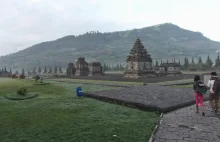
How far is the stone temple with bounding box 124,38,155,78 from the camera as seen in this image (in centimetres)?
4400

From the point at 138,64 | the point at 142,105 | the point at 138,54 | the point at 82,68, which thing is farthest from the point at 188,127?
the point at 82,68

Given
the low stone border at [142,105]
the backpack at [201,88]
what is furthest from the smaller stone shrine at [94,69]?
the backpack at [201,88]

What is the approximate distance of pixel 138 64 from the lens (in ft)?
145

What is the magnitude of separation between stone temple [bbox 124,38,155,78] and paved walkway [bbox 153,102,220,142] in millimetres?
33594

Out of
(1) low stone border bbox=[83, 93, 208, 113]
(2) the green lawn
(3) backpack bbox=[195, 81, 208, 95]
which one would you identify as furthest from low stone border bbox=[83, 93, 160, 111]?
(3) backpack bbox=[195, 81, 208, 95]

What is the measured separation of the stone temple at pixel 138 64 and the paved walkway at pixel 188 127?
3359cm

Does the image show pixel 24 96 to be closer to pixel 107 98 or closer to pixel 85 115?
pixel 107 98

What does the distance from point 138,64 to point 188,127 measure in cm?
3646

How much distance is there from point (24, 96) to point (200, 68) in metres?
60.0

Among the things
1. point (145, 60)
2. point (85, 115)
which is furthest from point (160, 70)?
point (85, 115)

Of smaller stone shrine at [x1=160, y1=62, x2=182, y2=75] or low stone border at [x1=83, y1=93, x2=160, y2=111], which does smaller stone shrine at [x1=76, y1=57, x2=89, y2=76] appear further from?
low stone border at [x1=83, y1=93, x2=160, y2=111]

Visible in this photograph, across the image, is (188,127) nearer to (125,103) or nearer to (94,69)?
(125,103)

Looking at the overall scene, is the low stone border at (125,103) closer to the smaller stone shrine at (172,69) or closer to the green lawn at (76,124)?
the green lawn at (76,124)

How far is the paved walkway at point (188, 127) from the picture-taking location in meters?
6.86
